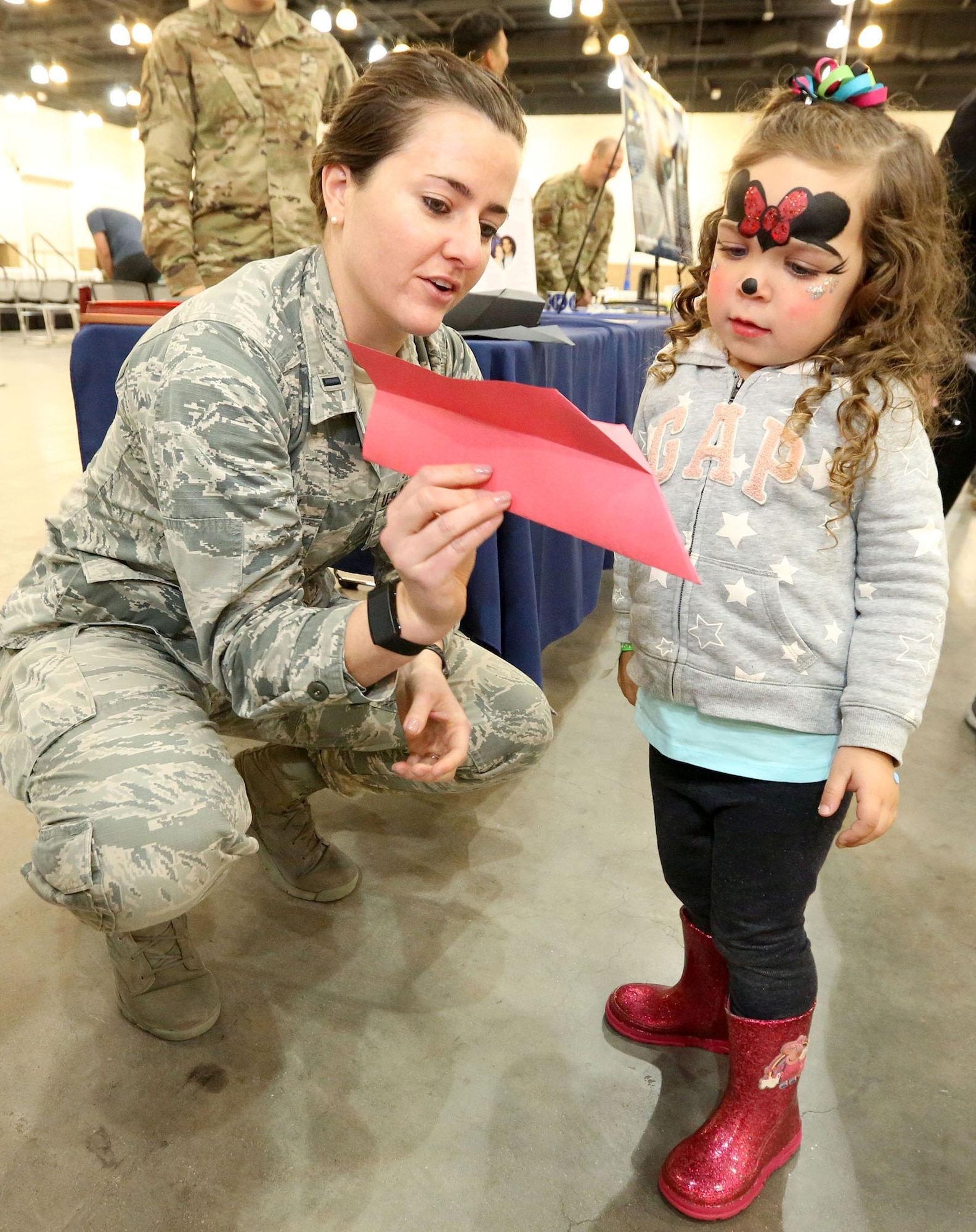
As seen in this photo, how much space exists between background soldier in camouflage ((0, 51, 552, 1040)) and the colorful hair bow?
0.27 meters

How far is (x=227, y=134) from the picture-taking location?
2.04 meters

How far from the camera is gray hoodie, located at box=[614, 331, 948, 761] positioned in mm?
722

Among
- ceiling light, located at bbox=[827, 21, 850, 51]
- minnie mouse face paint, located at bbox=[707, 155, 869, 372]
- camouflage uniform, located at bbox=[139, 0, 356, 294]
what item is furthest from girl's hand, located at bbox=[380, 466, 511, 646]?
ceiling light, located at bbox=[827, 21, 850, 51]

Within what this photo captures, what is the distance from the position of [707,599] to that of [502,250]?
1649 millimetres

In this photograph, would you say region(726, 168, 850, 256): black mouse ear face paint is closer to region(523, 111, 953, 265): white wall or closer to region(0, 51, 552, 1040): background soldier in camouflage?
region(0, 51, 552, 1040): background soldier in camouflage

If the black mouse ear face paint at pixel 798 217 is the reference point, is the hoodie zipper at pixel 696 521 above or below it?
below

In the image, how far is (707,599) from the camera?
79cm

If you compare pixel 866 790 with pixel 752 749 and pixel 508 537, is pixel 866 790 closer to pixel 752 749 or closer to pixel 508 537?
pixel 752 749

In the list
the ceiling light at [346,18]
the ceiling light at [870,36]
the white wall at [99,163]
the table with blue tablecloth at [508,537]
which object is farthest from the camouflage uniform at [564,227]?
the white wall at [99,163]

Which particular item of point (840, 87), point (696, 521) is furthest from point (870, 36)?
point (696, 521)

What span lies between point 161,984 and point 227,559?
511 mm

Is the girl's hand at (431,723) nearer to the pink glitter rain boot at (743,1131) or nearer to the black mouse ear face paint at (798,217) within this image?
the pink glitter rain boot at (743,1131)

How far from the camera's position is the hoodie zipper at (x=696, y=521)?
0.79 m

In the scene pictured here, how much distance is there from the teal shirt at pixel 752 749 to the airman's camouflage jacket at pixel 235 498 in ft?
0.99
